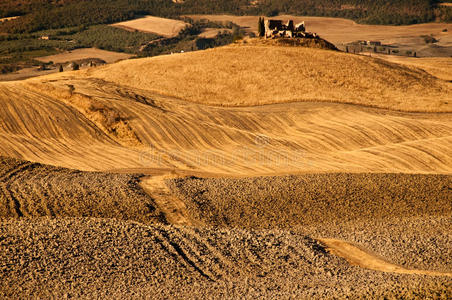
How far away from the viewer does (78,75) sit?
78.3m

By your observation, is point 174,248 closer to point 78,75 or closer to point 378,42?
point 78,75

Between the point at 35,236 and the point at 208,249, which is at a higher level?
the point at 35,236

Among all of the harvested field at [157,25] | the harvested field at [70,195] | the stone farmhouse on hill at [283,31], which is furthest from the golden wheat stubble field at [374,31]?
the harvested field at [70,195]

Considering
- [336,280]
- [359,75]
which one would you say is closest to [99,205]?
[336,280]

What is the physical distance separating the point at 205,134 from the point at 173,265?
31299 mm

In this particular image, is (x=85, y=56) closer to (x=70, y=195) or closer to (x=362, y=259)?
(x=70, y=195)

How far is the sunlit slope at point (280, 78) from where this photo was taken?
68.2m

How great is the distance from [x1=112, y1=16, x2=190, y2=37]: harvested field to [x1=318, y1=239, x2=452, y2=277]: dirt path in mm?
154305

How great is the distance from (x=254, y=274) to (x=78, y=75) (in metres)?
62.5

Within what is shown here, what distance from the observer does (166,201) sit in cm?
3069

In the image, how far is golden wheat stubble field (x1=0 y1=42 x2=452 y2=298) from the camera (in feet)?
65.7

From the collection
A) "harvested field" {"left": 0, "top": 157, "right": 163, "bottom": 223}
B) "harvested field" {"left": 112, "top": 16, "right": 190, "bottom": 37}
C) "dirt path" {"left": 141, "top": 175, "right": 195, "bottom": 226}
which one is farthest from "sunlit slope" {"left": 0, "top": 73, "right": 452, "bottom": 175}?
"harvested field" {"left": 112, "top": 16, "right": 190, "bottom": 37}

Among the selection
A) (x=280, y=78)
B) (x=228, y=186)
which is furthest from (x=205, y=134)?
(x=280, y=78)

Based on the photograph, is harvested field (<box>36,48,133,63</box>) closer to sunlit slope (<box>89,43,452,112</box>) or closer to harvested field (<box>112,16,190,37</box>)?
harvested field (<box>112,16,190,37</box>)
